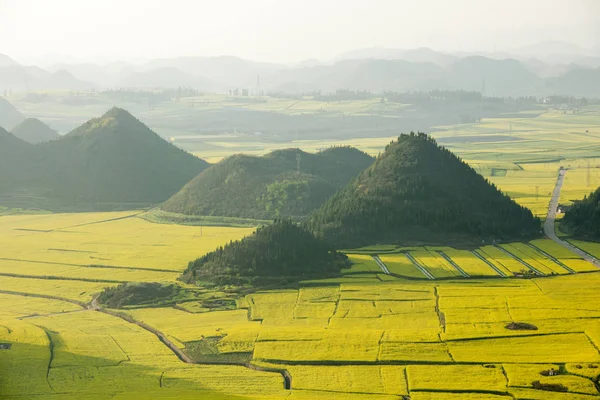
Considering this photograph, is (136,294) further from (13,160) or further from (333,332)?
(13,160)

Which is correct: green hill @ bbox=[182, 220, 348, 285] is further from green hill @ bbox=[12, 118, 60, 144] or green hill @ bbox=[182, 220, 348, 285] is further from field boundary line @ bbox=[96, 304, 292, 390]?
green hill @ bbox=[12, 118, 60, 144]

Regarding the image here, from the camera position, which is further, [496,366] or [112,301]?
[112,301]

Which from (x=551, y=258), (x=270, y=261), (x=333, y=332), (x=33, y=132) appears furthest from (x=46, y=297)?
(x=33, y=132)

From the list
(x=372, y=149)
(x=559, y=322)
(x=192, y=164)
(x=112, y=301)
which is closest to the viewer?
(x=559, y=322)

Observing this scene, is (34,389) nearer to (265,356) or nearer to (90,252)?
(265,356)

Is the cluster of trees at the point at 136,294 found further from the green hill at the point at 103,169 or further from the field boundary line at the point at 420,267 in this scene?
the green hill at the point at 103,169

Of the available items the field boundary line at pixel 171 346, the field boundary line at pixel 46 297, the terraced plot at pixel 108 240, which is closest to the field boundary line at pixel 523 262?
the terraced plot at pixel 108 240

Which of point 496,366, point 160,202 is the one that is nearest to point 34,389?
point 496,366

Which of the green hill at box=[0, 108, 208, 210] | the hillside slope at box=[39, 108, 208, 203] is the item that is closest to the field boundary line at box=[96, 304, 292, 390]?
the green hill at box=[0, 108, 208, 210]
